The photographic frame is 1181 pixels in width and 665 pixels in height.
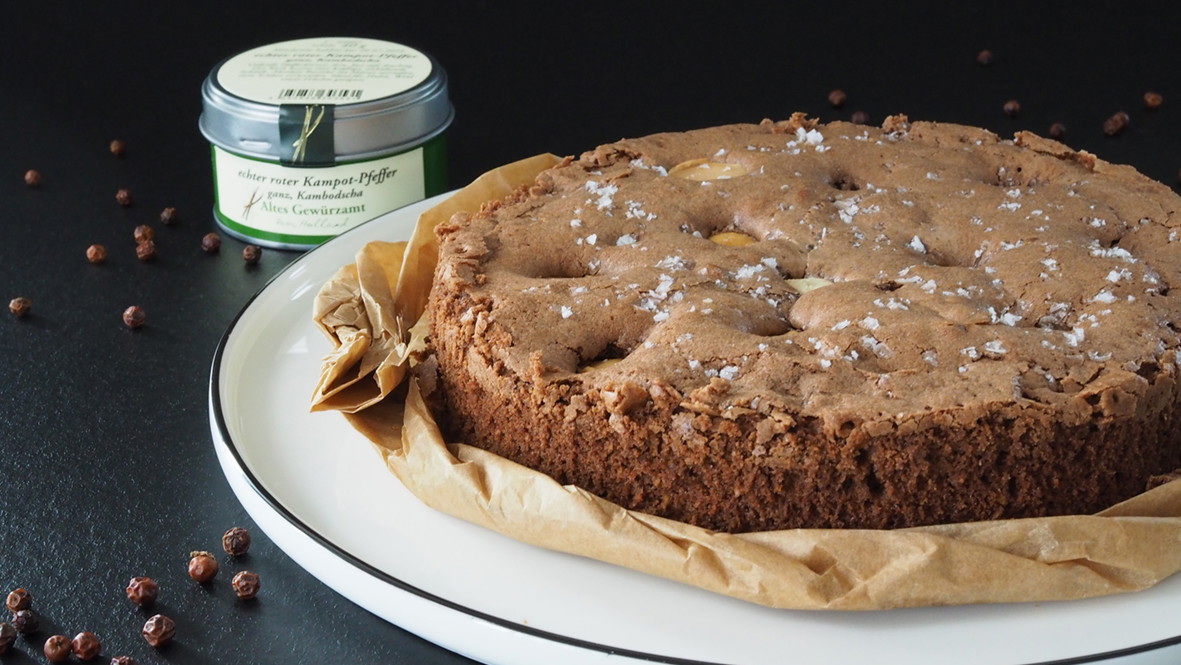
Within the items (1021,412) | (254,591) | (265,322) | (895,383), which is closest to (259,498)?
(254,591)

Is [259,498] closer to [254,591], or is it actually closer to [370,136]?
[254,591]

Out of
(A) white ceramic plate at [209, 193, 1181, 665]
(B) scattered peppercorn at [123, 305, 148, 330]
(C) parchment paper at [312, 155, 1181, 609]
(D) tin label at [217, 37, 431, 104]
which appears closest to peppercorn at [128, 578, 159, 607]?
(A) white ceramic plate at [209, 193, 1181, 665]

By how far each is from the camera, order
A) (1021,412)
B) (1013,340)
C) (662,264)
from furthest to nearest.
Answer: (662,264) → (1013,340) → (1021,412)

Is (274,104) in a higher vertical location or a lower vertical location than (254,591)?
higher

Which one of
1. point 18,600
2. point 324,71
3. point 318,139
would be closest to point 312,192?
point 318,139

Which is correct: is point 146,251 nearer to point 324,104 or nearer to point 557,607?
point 324,104

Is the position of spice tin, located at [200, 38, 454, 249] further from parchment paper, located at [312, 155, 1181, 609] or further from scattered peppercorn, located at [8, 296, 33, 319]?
parchment paper, located at [312, 155, 1181, 609]

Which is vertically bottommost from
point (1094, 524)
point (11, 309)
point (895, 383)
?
point (11, 309)
